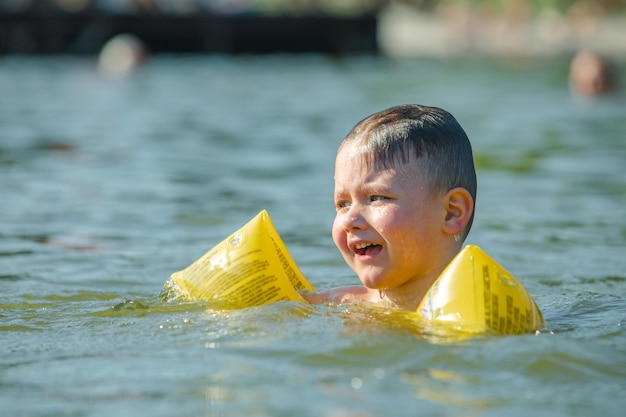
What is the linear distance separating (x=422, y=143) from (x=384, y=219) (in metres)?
0.32

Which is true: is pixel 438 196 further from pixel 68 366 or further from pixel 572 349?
pixel 68 366

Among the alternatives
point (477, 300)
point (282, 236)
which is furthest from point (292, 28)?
point (477, 300)

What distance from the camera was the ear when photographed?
14.1ft

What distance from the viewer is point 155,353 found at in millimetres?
3807

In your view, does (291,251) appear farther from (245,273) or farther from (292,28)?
(292,28)

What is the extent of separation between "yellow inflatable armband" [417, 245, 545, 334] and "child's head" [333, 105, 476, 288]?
0.68 ft

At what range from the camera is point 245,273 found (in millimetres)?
4527

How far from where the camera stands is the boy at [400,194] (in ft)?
13.7

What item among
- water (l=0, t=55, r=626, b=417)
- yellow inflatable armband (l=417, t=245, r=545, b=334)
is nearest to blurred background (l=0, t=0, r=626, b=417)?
water (l=0, t=55, r=626, b=417)

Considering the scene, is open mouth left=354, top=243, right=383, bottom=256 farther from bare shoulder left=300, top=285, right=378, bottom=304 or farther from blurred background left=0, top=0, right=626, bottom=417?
bare shoulder left=300, top=285, right=378, bottom=304

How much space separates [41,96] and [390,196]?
1580 cm

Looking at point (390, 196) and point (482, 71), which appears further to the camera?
point (482, 71)

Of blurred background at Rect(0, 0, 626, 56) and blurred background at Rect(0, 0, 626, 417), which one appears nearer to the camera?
blurred background at Rect(0, 0, 626, 417)

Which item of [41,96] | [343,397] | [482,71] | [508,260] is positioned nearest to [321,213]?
[508,260]
